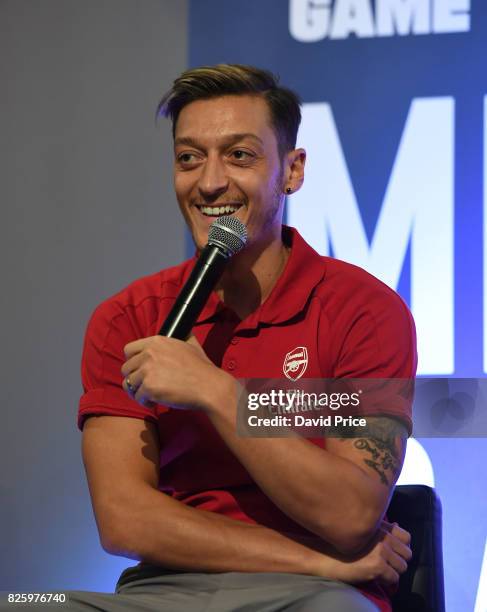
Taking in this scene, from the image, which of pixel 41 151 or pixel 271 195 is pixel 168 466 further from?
pixel 41 151

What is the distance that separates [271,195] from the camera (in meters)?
2.47

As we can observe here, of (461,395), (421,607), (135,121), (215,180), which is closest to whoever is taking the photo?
(421,607)

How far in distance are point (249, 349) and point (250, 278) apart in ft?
0.86

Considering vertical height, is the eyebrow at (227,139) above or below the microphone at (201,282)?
above

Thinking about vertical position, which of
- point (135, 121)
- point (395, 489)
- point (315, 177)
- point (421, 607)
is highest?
point (135, 121)

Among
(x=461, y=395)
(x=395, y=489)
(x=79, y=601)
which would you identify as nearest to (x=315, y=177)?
(x=461, y=395)

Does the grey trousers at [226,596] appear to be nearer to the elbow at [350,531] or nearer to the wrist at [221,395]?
the elbow at [350,531]

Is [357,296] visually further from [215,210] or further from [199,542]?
[199,542]

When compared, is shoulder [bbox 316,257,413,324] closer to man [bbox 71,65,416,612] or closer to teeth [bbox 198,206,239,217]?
man [bbox 71,65,416,612]

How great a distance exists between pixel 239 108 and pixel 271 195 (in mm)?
226

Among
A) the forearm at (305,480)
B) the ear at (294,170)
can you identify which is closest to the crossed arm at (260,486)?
the forearm at (305,480)

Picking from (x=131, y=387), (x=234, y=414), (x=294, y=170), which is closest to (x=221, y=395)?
(x=234, y=414)

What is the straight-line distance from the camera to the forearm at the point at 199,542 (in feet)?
6.57

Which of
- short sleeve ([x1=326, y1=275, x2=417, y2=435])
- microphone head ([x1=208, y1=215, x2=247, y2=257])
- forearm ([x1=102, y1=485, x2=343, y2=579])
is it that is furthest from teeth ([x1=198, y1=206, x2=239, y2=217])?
forearm ([x1=102, y1=485, x2=343, y2=579])
